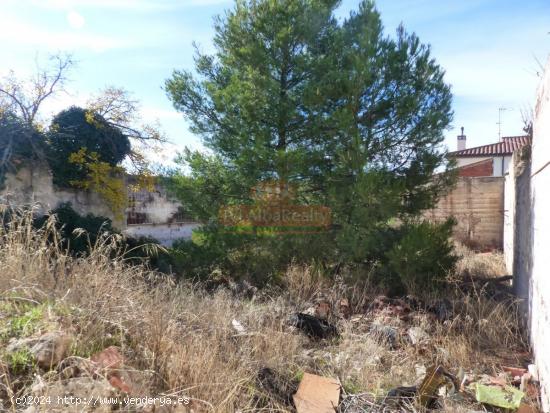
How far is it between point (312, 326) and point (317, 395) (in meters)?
1.43

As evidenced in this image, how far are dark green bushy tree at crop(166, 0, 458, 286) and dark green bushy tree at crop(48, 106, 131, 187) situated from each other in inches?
121

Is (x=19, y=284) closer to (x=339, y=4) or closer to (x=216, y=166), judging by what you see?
(x=216, y=166)

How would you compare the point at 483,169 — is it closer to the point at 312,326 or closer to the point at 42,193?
the point at 312,326

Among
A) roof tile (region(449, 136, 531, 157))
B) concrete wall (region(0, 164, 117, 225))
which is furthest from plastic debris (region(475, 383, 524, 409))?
roof tile (region(449, 136, 531, 157))

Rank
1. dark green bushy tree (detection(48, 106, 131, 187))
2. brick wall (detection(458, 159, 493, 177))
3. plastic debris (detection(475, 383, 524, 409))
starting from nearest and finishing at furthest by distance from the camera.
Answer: plastic debris (detection(475, 383, 524, 409)), dark green bushy tree (detection(48, 106, 131, 187)), brick wall (detection(458, 159, 493, 177))

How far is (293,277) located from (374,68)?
11.4 feet

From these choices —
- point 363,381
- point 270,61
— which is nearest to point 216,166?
point 270,61

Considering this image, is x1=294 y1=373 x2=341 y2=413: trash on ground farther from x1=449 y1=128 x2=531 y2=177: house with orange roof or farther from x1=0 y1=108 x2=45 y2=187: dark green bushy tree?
x1=449 y1=128 x2=531 y2=177: house with orange roof

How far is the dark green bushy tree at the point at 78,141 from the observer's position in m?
8.42

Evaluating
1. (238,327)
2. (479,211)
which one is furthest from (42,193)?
(479,211)

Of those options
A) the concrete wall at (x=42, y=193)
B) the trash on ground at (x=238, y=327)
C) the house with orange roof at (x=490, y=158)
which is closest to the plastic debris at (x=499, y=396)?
the trash on ground at (x=238, y=327)

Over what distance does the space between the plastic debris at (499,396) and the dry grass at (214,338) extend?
387 mm

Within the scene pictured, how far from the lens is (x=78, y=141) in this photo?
8.70 metres

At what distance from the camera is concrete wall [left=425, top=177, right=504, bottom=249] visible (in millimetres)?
10156
